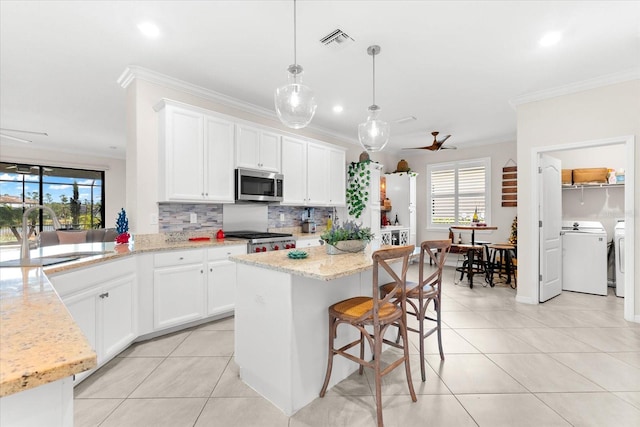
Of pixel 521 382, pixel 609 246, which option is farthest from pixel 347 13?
pixel 609 246

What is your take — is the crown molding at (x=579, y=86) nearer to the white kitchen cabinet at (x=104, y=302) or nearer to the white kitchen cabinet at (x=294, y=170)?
the white kitchen cabinet at (x=294, y=170)

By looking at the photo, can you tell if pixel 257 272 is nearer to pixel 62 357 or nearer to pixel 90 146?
pixel 62 357

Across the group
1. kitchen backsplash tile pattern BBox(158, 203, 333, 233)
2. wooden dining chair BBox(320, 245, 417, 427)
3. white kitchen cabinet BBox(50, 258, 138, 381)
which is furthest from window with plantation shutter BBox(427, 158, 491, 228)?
white kitchen cabinet BBox(50, 258, 138, 381)

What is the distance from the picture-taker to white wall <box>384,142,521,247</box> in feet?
19.7

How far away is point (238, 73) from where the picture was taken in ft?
10.8

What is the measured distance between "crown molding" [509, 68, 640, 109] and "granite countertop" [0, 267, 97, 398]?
4.91 m

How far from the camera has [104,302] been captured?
230 cm

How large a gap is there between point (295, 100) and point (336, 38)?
81 cm

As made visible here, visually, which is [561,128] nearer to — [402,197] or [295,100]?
[402,197]

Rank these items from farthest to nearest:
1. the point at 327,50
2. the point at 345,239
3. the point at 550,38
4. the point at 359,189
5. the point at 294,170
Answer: the point at 359,189, the point at 294,170, the point at 327,50, the point at 550,38, the point at 345,239

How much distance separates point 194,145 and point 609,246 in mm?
6211

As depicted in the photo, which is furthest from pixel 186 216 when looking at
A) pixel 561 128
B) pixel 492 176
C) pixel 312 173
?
pixel 492 176

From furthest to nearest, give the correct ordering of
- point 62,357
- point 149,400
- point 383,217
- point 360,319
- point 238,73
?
point 383,217, point 238,73, point 149,400, point 360,319, point 62,357

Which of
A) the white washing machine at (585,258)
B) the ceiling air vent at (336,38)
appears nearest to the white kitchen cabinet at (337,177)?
the ceiling air vent at (336,38)
